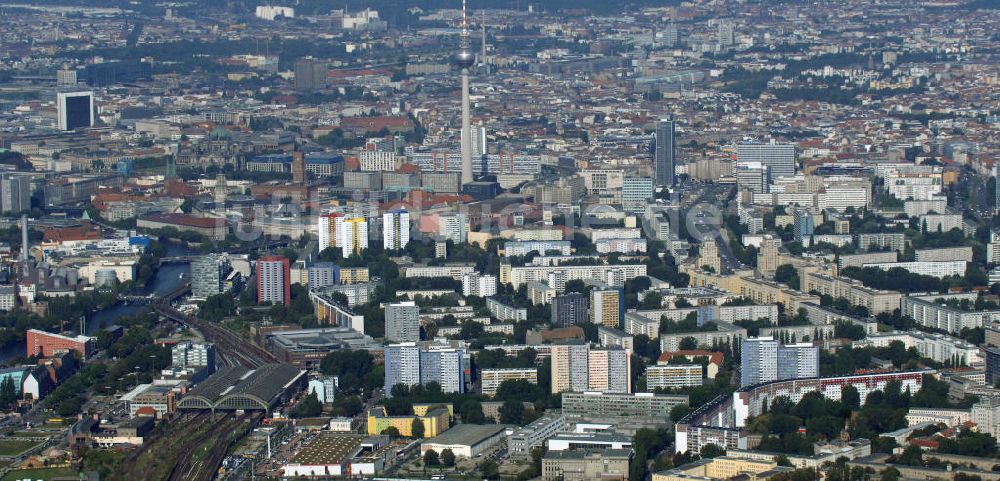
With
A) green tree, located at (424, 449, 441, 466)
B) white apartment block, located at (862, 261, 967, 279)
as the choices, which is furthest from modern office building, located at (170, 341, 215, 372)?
white apartment block, located at (862, 261, 967, 279)

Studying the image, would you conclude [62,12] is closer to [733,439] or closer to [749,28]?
[749,28]

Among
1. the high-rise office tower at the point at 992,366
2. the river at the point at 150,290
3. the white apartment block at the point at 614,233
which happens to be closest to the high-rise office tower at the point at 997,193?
the white apartment block at the point at 614,233

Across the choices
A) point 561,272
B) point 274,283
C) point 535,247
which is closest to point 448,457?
point 274,283

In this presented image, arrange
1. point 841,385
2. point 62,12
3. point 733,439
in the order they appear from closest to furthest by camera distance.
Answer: point 733,439 → point 841,385 → point 62,12

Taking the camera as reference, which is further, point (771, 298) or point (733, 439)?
point (771, 298)

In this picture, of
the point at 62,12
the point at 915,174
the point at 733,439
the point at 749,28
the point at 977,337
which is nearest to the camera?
the point at 733,439

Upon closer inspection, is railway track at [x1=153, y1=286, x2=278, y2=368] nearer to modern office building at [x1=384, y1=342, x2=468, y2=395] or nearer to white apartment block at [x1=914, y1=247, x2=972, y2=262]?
modern office building at [x1=384, y1=342, x2=468, y2=395]

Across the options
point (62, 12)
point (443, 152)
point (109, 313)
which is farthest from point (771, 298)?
point (62, 12)
